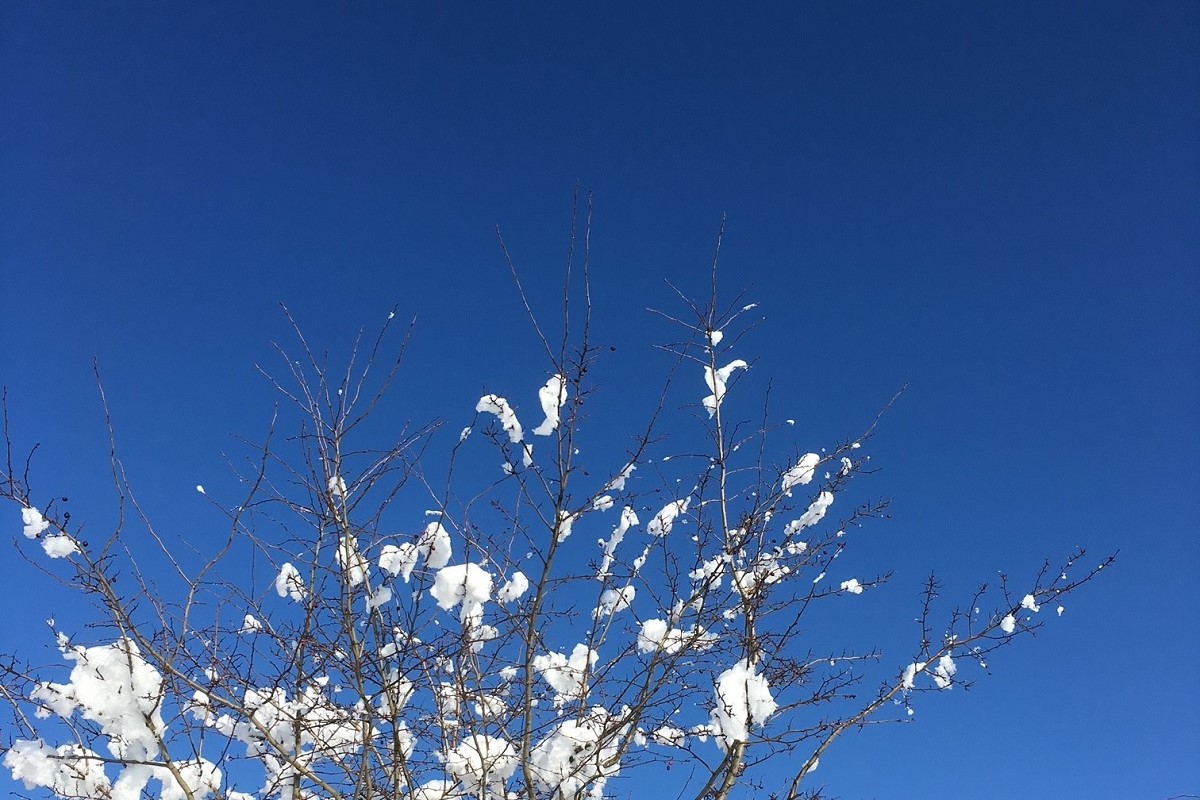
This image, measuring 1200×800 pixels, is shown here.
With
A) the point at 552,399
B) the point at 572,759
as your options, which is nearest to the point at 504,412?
the point at 552,399

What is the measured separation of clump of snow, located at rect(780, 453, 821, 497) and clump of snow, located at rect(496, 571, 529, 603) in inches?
45.8

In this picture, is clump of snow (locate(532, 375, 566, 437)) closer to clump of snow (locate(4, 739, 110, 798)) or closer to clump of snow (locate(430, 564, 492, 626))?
clump of snow (locate(430, 564, 492, 626))

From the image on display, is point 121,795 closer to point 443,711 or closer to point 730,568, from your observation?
point 443,711

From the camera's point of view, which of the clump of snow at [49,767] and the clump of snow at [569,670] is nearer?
the clump of snow at [49,767]

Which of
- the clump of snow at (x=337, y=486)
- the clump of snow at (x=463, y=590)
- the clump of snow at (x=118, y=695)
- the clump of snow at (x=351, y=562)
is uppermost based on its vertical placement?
the clump of snow at (x=337, y=486)

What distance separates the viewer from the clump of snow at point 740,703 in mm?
3016

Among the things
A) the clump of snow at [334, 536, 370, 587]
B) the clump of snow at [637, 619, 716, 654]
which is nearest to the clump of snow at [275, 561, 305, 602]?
the clump of snow at [334, 536, 370, 587]

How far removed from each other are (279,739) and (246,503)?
47.7 inches

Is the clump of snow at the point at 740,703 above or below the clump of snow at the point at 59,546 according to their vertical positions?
below

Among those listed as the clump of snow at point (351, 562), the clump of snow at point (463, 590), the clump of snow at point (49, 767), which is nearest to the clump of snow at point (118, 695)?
the clump of snow at point (49, 767)

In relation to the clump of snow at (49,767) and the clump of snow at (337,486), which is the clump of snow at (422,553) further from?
the clump of snow at (49,767)

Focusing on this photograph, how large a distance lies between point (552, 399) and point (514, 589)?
2.76ft

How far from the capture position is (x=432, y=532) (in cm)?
308

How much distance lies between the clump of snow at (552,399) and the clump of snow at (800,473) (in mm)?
1121
